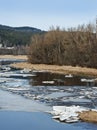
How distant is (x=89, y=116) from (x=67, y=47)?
52.0 m

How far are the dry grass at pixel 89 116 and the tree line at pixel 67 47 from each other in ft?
136

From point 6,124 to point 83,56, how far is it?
47372mm

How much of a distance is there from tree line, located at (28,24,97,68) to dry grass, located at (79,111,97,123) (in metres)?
41.4

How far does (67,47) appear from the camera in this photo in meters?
71.0

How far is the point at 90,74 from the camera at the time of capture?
52438 mm

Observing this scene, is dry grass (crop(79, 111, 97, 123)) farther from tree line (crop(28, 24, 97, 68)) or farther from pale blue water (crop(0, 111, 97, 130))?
tree line (crop(28, 24, 97, 68))

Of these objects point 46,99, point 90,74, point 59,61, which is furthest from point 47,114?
point 59,61

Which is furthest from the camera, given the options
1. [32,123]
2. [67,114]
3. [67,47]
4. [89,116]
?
[67,47]

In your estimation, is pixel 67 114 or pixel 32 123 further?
pixel 67 114

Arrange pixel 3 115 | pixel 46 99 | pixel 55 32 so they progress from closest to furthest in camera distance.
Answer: pixel 3 115 < pixel 46 99 < pixel 55 32

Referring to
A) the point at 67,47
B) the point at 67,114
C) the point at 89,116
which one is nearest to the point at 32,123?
the point at 67,114

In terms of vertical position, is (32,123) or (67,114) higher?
(67,114)

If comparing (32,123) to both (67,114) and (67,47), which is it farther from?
(67,47)

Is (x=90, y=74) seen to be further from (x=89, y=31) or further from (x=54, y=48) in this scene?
(x=54, y=48)
